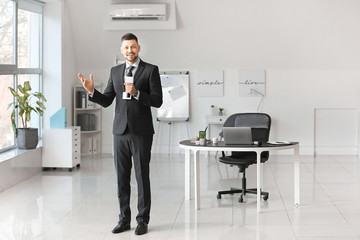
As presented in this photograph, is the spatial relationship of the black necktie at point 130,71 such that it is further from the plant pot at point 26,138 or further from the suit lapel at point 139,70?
the plant pot at point 26,138

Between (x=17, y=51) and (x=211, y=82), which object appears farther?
(x=211, y=82)

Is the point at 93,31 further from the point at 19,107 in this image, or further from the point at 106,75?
the point at 19,107

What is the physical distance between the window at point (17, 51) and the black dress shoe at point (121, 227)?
3.68m

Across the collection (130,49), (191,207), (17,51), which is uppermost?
(17,51)

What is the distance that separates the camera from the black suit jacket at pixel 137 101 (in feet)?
18.7

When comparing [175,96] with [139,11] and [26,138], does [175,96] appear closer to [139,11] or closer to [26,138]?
[139,11]

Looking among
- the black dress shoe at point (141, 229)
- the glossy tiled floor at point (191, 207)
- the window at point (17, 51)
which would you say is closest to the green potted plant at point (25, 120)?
the window at point (17, 51)

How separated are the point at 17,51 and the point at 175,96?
3338 millimetres

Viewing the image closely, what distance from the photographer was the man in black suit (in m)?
5.71

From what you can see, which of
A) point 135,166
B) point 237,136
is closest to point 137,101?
point 135,166

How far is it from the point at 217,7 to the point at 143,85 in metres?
5.41

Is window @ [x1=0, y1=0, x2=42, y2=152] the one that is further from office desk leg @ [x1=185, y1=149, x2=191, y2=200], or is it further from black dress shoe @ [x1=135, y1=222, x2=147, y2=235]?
black dress shoe @ [x1=135, y1=222, x2=147, y2=235]

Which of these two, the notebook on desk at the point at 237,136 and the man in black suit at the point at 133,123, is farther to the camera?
the notebook on desk at the point at 237,136

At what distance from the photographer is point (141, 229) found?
18.9 feet
